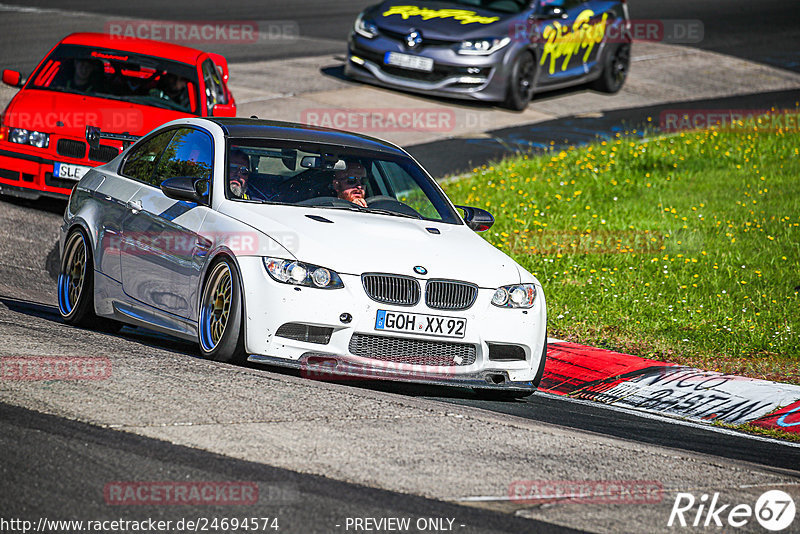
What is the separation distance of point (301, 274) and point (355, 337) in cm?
47

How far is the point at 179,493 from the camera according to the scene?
16.5 ft

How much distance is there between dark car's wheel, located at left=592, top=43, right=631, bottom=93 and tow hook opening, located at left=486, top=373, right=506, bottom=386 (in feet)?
48.4

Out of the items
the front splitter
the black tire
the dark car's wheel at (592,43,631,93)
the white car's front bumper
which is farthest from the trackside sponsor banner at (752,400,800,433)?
the dark car's wheel at (592,43,631,93)

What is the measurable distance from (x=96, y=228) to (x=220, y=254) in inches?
64.0

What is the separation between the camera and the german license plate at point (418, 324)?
7266 millimetres

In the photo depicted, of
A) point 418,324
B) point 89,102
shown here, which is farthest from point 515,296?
point 89,102

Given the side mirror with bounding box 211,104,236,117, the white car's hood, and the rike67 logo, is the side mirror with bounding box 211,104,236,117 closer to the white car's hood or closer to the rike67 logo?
the white car's hood

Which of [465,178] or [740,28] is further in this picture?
[740,28]

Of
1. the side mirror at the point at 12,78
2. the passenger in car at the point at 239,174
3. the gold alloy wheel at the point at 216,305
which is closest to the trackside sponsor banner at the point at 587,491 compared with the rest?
the gold alloy wheel at the point at 216,305

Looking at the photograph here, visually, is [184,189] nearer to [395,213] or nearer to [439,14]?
[395,213]

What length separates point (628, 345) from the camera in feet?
32.9

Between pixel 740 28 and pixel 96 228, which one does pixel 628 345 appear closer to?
pixel 96 228

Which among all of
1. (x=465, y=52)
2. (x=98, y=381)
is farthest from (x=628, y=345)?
(x=465, y=52)

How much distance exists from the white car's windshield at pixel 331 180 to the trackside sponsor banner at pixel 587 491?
3112 mm
